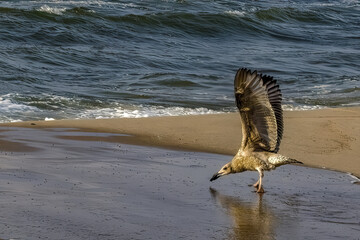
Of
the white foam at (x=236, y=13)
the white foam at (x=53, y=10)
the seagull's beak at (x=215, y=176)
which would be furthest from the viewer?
the white foam at (x=236, y=13)

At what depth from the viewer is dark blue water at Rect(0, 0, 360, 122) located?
13.5 meters

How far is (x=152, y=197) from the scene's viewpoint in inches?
271

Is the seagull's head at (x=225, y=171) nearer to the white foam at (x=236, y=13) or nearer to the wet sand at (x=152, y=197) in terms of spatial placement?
the wet sand at (x=152, y=197)

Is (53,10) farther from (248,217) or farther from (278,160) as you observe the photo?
(248,217)

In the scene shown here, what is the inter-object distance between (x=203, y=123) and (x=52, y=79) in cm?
524

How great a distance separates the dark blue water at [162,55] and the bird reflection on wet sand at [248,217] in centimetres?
522

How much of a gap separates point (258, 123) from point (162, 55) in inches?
459

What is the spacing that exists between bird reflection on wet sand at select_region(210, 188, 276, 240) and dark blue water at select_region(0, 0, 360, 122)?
5224mm

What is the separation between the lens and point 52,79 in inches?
603

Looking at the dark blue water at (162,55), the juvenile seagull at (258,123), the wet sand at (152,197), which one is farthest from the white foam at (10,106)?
the juvenile seagull at (258,123)

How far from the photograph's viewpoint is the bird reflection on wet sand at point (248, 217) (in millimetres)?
5969

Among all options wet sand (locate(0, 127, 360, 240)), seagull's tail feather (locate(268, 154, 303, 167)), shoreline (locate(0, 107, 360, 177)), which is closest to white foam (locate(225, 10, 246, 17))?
shoreline (locate(0, 107, 360, 177))

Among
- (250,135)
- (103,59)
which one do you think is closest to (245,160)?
(250,135)

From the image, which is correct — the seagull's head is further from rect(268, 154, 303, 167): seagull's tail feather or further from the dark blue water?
the dark blue water
